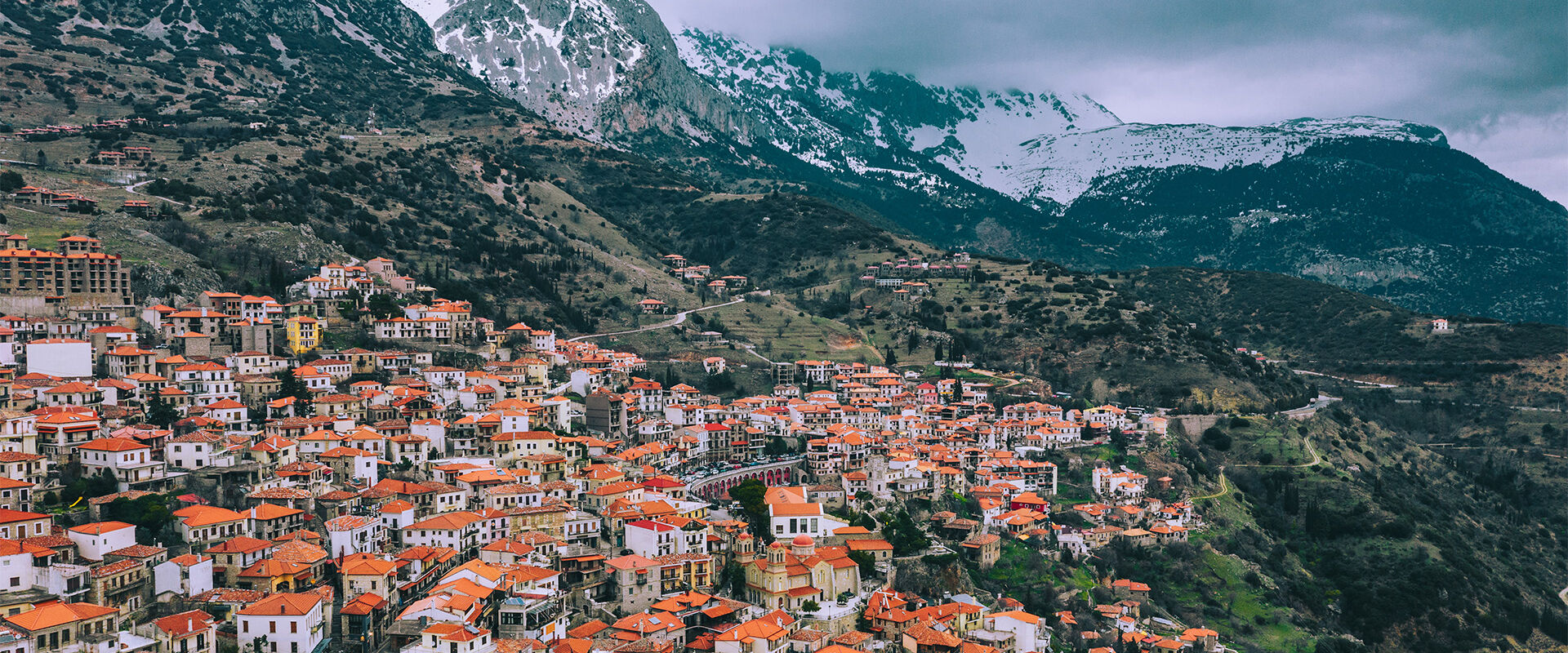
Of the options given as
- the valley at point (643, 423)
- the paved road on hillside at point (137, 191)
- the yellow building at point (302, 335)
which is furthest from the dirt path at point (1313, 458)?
the paved road on hillside at point (137, 191)

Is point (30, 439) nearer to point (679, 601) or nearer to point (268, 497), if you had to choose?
point (268, 497)

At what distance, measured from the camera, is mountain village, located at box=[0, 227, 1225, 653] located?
33719 mm

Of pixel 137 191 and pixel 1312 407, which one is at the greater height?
pixel 137 191

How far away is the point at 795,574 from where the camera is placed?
41.9m

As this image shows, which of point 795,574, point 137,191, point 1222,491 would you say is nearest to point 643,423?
point 795,574

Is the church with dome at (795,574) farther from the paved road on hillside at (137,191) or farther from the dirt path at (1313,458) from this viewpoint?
the paved road on hillside at (137,191)

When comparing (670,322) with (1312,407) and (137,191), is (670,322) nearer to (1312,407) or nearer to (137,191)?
(137,191)

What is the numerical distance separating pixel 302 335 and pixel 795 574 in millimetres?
32379

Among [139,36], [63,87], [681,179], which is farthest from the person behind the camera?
[681,179]

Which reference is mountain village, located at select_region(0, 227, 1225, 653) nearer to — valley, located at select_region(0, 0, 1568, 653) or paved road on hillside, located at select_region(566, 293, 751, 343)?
valley, located at select_region(0, 0, 1568, 653)

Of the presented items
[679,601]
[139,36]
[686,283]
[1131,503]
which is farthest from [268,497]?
[139,36]

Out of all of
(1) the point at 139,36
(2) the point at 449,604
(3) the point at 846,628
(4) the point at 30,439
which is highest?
(1) the point at 139,36

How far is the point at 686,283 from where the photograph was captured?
112 m

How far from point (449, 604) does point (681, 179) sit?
133 meters
